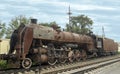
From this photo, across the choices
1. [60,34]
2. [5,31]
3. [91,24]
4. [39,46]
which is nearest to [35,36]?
[39,46]

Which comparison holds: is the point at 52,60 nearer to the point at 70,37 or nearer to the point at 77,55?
the point at 70,37

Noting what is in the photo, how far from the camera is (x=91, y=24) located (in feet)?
376

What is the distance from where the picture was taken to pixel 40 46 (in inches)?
957

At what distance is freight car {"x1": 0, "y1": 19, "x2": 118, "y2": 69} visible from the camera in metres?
22.2

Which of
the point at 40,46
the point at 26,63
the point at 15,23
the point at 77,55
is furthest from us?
the point at 15,23

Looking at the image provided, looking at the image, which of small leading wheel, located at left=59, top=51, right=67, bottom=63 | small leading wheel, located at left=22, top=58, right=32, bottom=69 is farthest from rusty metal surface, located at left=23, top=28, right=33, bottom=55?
small leading wheel, located at left=59, top=51, right=67, bottom=63

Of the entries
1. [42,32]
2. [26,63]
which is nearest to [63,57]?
[42,32]

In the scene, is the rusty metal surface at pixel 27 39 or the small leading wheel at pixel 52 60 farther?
the small leading wheel at pixel 52 60

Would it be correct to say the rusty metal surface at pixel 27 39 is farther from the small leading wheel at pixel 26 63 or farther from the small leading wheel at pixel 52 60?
the small leading wheel at pixel 52 60

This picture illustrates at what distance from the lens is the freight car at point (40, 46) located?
72.9 feet

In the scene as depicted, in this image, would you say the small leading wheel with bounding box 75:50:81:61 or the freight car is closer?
the freight car

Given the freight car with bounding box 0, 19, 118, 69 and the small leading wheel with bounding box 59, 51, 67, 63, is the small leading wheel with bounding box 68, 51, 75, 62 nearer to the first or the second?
the freight car with bounding box 0, 19, 118, 69

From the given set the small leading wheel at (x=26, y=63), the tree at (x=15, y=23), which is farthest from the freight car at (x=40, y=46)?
the tree at (x=15, y=23)

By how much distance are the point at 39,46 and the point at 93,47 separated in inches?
643
